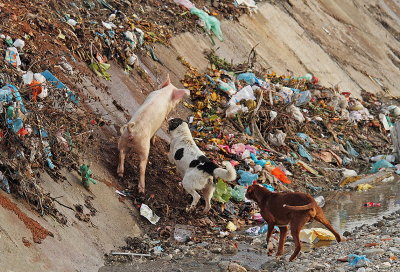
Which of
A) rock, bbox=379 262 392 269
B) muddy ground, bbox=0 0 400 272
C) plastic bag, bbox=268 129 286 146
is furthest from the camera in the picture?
plastic bag, bbox=268 129 286 146

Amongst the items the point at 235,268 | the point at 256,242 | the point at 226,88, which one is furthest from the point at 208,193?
the point at 226,88

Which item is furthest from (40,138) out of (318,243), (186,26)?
(186,26)

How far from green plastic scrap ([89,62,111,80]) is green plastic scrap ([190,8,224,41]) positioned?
16.7ft

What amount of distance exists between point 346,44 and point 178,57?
27.5 ft

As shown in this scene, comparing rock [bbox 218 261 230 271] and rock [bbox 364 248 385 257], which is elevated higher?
rock [bbox 364 248 385 257]

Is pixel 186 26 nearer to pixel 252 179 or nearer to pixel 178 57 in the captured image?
pixel 178 57

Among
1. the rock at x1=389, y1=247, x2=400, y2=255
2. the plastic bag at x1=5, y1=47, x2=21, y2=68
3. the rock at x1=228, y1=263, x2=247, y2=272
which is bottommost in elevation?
the plastic bag at x1=5, y1=47, x2=21, y2=68

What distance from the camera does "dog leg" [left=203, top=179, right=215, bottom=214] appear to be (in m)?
9.84

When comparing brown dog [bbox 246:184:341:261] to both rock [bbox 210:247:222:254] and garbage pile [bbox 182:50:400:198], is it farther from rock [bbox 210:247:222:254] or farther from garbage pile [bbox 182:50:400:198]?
garbage pile [bbox 182:50:400:198]

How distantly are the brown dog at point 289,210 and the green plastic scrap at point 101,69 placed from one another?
4114mm

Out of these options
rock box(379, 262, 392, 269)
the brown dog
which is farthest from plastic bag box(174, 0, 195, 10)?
rock box(379, 262, 392, 269)

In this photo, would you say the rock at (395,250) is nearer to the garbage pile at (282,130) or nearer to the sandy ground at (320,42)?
the garbage pile at (282,130)

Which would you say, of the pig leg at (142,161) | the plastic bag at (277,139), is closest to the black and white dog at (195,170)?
the pig leg at (142,161)

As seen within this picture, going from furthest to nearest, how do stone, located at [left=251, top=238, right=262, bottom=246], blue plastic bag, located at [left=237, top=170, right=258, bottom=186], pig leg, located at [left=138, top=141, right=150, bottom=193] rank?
blue plastic bag, located at [left=237, top=170, right=258, bottom=186] < pig leg, located at [left=138, top=141, right=150, bottom=193] < stone, located at [left=251, top=238, right=262, bottom=246]
